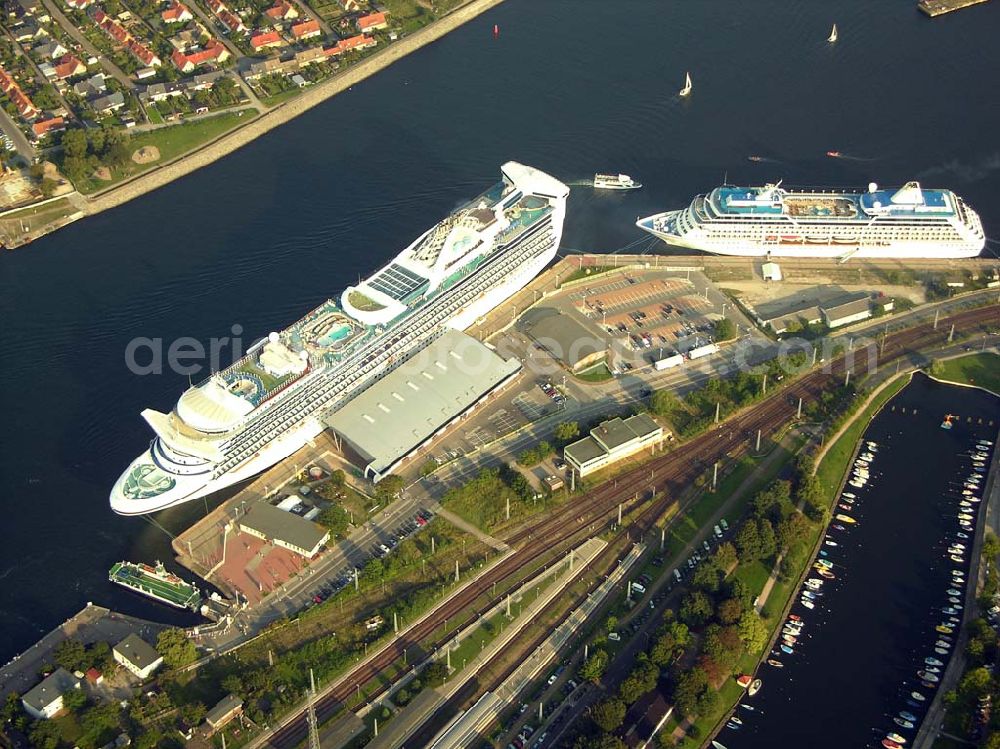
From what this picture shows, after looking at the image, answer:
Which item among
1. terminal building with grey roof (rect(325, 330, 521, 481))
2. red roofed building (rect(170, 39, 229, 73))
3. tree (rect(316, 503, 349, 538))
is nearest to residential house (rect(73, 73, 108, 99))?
red roofed building (rect(170, 39, 229, 73))

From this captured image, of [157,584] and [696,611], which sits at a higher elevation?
[157,584]

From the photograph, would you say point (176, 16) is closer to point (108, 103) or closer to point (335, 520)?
point (108, 103)

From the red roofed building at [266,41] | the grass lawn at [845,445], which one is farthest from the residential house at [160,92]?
the grass lawn at [845,445]

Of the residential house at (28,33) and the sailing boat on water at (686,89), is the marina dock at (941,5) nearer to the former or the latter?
the sailing boat on water at (686,89)

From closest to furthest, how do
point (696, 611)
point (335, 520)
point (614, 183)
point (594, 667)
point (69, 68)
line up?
point (594, 667) → point (696, 611) → point (335, 520) → point (614, 183) → point (69, 68)

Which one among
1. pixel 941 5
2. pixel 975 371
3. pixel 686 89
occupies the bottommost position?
pixel 975 371

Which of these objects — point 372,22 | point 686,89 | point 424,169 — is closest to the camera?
point 424,169

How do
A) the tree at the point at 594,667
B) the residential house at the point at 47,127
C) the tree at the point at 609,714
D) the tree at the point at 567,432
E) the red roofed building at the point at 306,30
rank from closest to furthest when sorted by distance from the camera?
the tree at the point at 609,714
the tree at the point at 594,667
the tree at the point at 567,432
the residential house at the point at 47,127
the red roofed building at the point at 306,30

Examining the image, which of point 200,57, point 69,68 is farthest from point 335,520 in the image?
point 69,68
